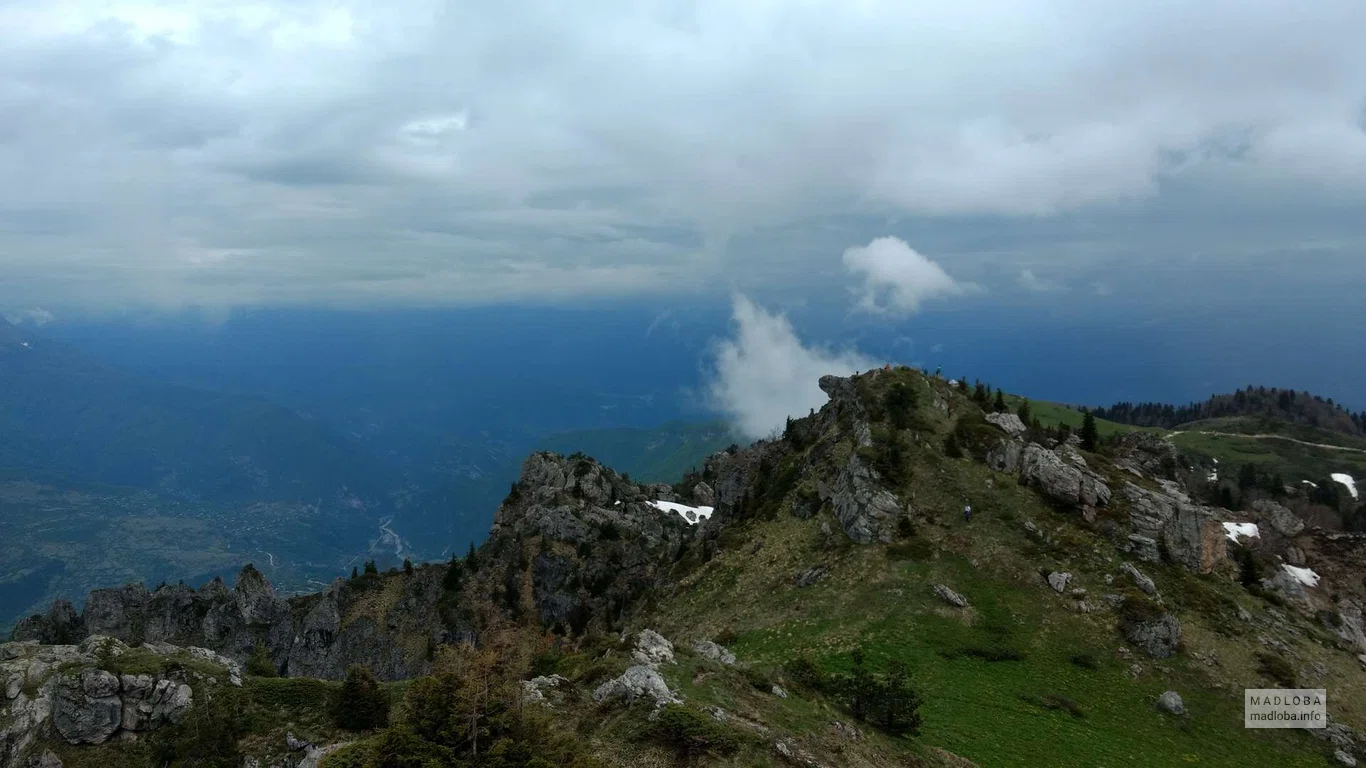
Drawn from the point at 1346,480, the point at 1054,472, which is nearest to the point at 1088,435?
the point at 1054,472

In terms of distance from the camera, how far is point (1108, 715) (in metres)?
28.7

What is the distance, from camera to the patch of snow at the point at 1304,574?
6975 cm

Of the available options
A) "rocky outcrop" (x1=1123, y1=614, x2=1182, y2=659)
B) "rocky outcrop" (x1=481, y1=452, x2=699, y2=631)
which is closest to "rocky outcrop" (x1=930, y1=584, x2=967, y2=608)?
"rocky outcrop" (x1=1123, y1=614, x2=1182, y2=659)

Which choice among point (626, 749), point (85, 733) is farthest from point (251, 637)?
point (626, 749)

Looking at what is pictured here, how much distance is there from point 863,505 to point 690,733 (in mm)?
31086

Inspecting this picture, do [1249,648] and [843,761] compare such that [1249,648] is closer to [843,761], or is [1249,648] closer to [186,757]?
[843,761]

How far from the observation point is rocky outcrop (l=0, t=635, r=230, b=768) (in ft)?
83.0

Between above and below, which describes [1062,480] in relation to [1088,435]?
above

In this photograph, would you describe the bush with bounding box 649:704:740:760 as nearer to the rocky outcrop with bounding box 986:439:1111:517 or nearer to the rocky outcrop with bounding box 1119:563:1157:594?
the rocky outcrop with bounding box 1119:563:1157:594

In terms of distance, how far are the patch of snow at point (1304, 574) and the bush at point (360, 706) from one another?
285 feet

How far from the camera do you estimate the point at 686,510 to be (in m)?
95.6

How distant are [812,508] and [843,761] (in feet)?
106

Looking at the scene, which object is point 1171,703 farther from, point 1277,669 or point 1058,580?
point 1058,580

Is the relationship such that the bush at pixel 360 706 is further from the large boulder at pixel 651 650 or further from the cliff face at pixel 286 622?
the cliff face at pixel 286 622
